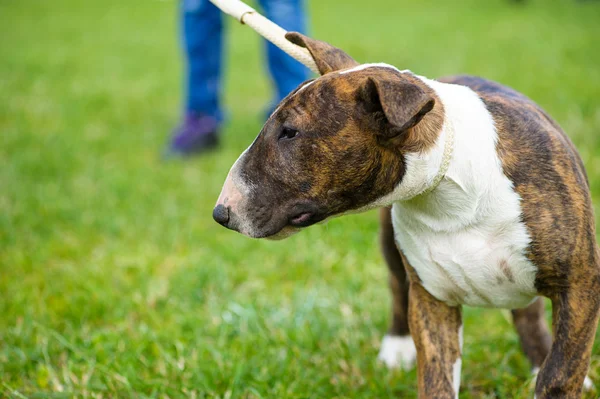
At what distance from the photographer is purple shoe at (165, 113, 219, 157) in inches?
252

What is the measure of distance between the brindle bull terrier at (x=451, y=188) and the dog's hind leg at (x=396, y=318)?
65cm

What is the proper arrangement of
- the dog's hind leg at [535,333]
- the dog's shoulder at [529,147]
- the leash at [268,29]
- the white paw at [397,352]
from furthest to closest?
the white paw at [397,352] → the dog's hind leg at [535,333] → the leash at [268,29] → the dog's shoulder at [529,147]

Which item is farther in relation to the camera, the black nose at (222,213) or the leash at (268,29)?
the leash at (268,29)

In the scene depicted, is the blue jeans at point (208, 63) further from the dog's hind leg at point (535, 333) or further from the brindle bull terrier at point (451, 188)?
the brindle bull terrier at point (451, 188)

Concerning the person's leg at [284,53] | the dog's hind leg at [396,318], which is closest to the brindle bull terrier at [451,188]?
the dog's hind leg at [396,318]

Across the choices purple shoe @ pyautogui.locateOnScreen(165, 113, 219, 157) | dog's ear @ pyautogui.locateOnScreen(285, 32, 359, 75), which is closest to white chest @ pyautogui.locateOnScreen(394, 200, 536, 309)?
dog's ear @ pyautogui.locateOnScreen(285, 32, 359, 75)

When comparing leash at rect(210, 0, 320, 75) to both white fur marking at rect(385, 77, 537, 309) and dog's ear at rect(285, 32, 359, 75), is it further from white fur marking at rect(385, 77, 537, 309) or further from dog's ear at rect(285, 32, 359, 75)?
white fur marking at rect(385, 77, 537, 309)

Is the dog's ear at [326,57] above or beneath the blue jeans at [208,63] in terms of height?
above

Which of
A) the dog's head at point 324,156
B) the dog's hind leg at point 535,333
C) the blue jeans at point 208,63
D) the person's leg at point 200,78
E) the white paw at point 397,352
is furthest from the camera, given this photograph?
the person's leg at point 200,78

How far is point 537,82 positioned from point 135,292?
17.3 feet

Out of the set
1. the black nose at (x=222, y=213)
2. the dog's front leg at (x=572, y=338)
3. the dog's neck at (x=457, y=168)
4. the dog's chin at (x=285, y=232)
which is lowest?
the dog's front leg at (x=572, y=338)

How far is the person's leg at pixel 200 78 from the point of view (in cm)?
630

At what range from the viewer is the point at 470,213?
2.29 metres

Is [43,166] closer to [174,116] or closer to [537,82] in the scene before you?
[174,116]
